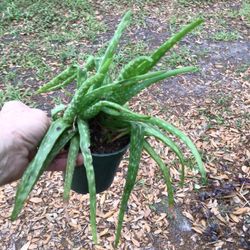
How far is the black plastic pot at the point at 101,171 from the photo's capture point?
1.63 metres

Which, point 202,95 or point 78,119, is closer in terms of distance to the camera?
point 78,119

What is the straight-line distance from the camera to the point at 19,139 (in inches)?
61.6

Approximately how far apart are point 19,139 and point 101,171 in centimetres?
39

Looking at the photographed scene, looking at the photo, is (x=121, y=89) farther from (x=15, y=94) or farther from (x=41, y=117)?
(x=15, y=94)

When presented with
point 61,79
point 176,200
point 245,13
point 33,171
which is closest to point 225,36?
point 245,13

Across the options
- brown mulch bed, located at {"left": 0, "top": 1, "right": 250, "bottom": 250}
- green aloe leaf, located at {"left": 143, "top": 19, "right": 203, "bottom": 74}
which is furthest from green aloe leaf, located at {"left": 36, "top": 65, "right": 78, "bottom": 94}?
brown mulch bed, located at {"left": 0, "top": 1, "right": 250, "bottom": 250}

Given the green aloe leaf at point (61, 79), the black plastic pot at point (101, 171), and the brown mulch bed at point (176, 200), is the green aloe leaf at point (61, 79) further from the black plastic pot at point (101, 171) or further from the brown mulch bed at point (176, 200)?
the brown mulch bed at point (176, 200)

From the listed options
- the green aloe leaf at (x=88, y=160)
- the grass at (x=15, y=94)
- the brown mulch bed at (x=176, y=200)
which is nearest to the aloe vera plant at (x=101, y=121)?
the green aloe leaf at (x=88, y=160)

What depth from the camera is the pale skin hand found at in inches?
61.7

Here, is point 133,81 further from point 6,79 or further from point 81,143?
point 6,79

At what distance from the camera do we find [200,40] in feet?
14.5

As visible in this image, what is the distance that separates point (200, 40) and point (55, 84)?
10.0 ft

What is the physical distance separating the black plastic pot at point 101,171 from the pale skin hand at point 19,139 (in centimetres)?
8

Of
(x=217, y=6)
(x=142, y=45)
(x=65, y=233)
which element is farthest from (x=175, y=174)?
(x=217, y=6)
